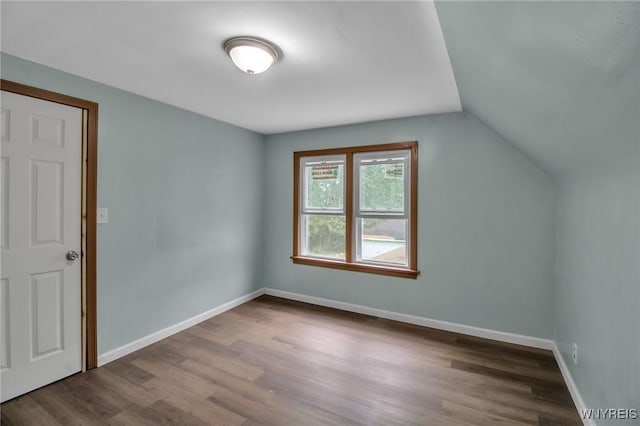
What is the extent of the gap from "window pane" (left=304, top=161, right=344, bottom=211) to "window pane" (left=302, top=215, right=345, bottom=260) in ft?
0.55

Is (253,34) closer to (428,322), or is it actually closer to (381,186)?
(381,186)

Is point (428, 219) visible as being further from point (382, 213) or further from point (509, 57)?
point (509, 57)

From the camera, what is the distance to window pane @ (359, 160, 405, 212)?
362 cm

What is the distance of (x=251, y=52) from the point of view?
188 centimetres

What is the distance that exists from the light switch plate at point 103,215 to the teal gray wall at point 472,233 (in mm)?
2654

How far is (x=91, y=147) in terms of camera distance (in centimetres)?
250

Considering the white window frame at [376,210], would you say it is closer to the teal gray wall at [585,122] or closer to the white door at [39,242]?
the teal gray wall at [585,122]

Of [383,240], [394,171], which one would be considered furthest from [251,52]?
[383,240]

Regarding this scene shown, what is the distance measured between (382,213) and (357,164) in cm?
71

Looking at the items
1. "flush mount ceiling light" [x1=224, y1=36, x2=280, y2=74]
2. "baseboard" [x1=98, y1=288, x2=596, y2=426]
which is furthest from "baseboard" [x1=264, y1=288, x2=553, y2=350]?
"flush mount ceiling light" [x1=224, y1=36, x2=280, y2=74]

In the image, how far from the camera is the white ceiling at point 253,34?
157cm

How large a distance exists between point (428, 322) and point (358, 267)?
1.01 m

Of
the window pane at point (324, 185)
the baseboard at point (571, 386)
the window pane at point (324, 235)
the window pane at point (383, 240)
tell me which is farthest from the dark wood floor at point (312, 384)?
the window pane at point (324, 185)

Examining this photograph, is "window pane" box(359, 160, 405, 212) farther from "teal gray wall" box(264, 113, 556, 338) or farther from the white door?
the white door
